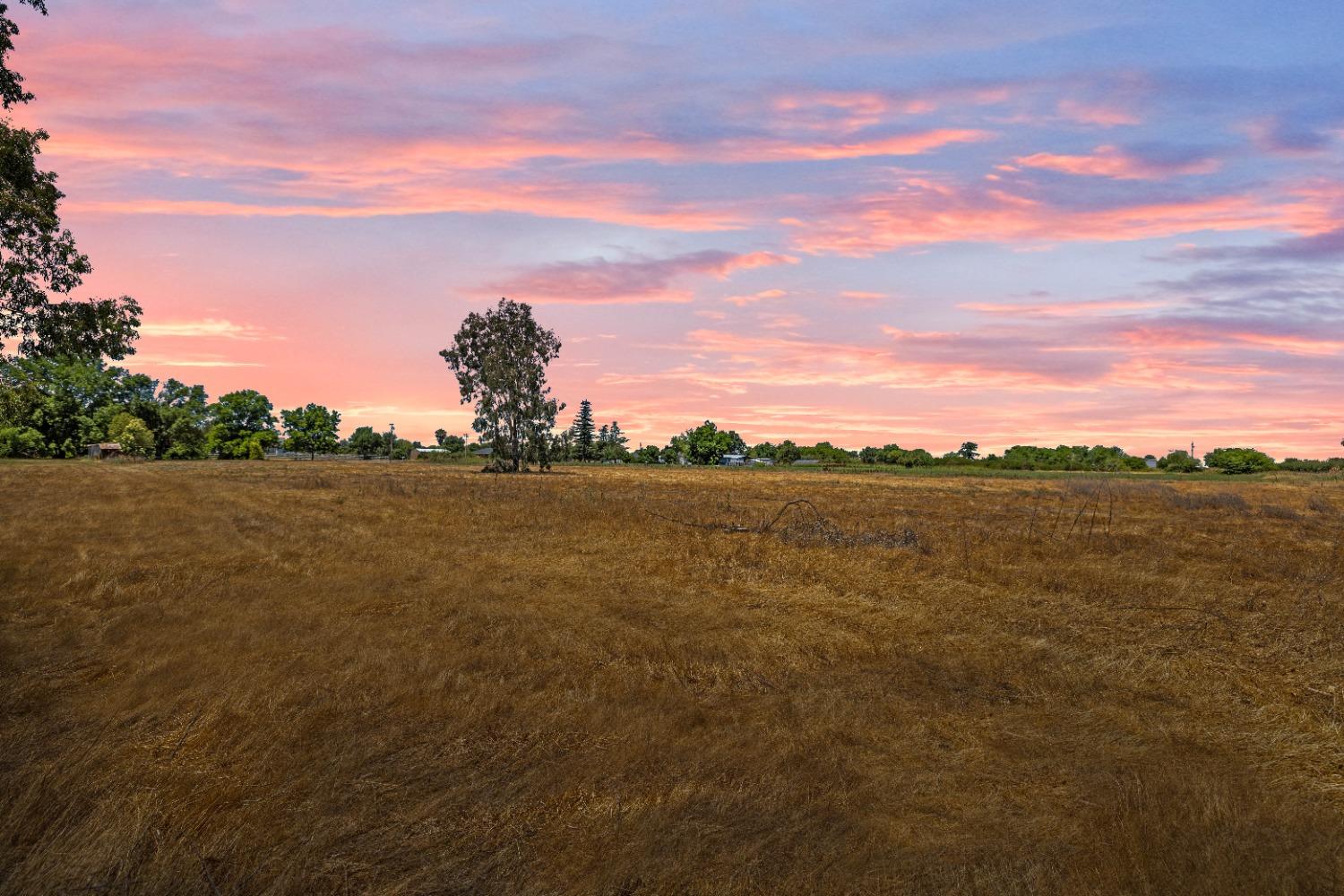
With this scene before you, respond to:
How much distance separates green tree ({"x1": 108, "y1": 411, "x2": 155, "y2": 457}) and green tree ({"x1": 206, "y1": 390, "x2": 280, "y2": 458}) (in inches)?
691

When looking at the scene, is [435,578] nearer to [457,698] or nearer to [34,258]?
[457,698]

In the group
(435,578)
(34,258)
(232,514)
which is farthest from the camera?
(232,514)

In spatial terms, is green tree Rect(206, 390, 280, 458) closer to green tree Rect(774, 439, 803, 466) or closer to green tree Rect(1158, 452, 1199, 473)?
green tree Rect(774, 439, 803, 466)

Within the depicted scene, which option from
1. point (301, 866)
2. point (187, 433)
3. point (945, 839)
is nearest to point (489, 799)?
point (301, 866)

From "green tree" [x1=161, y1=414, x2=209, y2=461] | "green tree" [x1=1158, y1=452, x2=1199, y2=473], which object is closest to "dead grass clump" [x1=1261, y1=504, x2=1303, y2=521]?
"green tree" [x1=1158, y1=452, x2=1199, y2=473]

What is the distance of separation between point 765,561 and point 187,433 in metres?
137

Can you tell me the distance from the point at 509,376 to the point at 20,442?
8694 centimetres

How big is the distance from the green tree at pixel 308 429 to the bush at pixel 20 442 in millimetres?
45723

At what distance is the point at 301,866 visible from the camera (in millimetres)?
4566

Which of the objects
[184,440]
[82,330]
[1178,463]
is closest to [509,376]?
[82,330]

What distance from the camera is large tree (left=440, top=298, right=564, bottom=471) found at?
75.5m

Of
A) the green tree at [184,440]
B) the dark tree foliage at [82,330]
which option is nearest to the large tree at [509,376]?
the dark tree foliage at [82,330]

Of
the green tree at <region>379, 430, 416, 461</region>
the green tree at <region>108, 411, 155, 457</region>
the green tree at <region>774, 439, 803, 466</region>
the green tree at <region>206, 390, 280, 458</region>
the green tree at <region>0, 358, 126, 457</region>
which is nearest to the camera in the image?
the green tree at <region>108, 411, 155, 457</region>

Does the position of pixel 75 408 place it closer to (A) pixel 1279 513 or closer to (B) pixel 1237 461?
(A) pixel 1279 513
